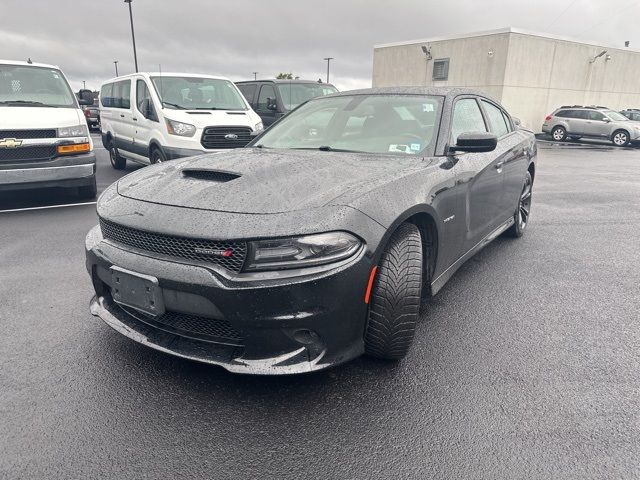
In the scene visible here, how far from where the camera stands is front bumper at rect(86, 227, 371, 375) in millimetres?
1981

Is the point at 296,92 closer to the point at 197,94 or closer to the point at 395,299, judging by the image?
the point at 197,94

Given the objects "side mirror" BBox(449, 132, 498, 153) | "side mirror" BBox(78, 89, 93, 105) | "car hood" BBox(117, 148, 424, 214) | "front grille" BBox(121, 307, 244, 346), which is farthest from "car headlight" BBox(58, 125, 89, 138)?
"side mirror" BBox(449, 132, 498, 153)

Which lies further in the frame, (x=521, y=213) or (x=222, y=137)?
→ (x=222, y=137)

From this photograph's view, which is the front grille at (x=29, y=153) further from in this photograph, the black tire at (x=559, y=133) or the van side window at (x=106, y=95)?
the black tire at (x=559, y=133)

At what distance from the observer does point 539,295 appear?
358 cm

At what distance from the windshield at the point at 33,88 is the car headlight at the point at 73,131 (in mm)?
634

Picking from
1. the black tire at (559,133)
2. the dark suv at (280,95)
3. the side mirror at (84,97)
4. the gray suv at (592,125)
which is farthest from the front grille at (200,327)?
the black tire at (559,133)

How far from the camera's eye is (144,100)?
26.3 ft

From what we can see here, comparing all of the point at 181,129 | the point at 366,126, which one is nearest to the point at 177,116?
the point at 181,129

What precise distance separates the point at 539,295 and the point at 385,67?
2957 cm

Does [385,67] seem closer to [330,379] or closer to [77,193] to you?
[77,193]

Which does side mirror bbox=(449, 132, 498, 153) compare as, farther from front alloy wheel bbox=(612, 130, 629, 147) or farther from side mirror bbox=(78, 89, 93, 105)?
front alloy wheel bbox=(612, 130, 629, 147)

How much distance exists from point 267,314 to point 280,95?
892 cm

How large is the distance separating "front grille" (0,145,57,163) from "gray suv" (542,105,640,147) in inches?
841
